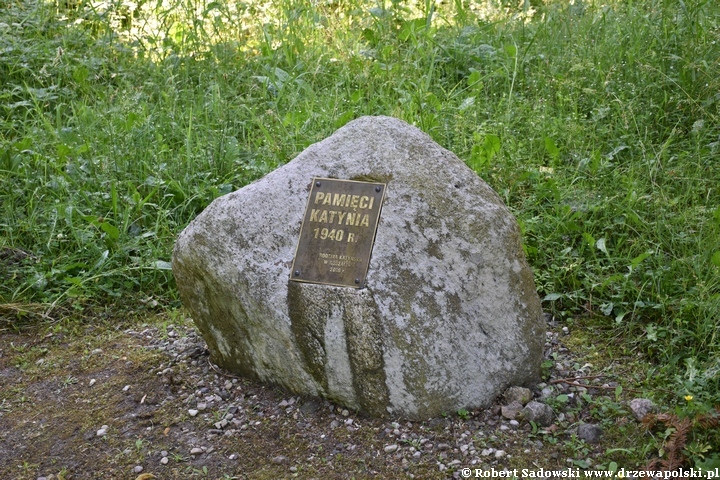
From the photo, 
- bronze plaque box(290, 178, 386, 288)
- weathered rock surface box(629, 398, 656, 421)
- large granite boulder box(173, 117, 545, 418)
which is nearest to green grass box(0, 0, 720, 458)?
weathered rock surface box(629, 398, 656, 421)

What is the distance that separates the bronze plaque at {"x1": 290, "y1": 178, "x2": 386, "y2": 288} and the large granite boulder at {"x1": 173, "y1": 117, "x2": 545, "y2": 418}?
32 mm

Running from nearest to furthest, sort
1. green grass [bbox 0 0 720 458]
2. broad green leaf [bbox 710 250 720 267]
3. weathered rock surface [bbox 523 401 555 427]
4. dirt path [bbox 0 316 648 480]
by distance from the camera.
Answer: dirt path [bbox 0 316 648 480], weathered rock surface [bbox 523 401 555 427], broad green leaf [bbox 710 250 720 267], green grass [bbox 0 0 720 458]

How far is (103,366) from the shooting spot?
11.8ft

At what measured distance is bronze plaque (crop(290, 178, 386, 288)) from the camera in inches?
114

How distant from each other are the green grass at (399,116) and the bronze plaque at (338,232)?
1.22 meters

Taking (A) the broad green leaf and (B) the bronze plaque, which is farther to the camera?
(A) the broad green leaf

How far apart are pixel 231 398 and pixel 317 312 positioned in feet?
2.09

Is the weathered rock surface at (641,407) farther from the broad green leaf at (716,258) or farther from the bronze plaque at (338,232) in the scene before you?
the bronze plaque at (338,232)

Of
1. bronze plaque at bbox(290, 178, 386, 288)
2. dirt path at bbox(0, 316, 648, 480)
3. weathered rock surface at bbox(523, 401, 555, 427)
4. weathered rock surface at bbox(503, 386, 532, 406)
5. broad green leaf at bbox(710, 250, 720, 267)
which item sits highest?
bronze plaque at bbox(290, 178, 386, 288)

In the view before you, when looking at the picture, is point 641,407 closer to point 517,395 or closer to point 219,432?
point 517,395

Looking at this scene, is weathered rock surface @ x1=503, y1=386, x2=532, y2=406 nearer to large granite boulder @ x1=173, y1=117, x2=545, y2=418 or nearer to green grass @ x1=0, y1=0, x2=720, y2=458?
large granite boulder @ x1=173, y1=117, x2=545, y2=418

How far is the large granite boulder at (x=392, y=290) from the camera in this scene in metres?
2.84

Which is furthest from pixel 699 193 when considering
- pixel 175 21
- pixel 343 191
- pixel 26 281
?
pixel 175 21

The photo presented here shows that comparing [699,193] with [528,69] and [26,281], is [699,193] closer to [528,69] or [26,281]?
[528,69]
